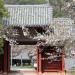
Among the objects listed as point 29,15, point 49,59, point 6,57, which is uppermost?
point 29,15

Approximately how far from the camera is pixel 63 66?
→ 81.6 feet

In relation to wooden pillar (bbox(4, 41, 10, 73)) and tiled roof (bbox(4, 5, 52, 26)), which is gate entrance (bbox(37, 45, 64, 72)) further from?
wooden pillar (bbox(4, 41, 10, 73))

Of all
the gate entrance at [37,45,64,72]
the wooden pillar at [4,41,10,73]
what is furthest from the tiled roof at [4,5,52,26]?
the gate entrance at [37,45,64,72]

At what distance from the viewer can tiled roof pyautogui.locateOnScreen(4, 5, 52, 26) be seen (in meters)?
24.7

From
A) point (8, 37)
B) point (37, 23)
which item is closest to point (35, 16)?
point (37, 23)

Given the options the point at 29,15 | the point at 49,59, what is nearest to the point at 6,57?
the point at 49,59

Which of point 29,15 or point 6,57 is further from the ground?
point 29,15

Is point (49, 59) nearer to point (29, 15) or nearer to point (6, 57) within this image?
point (6, 57)

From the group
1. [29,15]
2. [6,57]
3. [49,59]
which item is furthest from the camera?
[29,15]

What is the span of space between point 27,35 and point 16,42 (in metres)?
0.85

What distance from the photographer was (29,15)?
25.8 m

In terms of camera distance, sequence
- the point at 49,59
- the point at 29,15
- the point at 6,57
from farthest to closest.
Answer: the point at 29,15 < the point at 6,57 < the point at 49,59

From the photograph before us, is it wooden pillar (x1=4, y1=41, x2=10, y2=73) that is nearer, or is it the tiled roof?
the tiled roof

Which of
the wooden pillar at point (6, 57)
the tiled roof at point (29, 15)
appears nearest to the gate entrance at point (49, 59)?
the tiled roof at point (29, 15)
